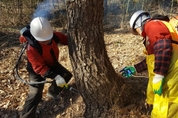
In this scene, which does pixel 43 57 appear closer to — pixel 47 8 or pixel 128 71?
pixel 128 71

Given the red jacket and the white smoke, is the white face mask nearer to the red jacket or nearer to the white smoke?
the red jacket

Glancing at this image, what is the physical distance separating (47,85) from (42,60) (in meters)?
1.01

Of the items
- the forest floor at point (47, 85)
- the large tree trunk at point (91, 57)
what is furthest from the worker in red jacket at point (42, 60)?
the large tree trunk at point (91, 57)

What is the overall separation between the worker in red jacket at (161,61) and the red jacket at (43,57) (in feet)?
3.74

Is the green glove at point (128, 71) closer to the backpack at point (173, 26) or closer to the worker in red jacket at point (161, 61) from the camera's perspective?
the worker in red jacket at point (161, 61)

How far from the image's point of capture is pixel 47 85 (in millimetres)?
4195

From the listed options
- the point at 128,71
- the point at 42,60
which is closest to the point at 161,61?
the point at 128,71

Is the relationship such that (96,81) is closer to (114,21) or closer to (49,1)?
(114,21)

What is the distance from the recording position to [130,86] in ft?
10.7

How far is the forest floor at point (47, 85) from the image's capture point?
349 cm

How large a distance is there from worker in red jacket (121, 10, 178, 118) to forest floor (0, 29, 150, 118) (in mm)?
465

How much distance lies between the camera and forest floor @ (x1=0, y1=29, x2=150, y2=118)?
3491mm

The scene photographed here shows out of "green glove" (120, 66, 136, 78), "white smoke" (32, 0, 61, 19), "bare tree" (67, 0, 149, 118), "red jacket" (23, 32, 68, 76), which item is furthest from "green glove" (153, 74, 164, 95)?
"white smoke" (32, 0, 61, 19)

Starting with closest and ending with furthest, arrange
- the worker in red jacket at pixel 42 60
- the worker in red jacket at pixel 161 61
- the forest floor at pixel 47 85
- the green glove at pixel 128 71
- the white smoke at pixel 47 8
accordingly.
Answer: the worker in red jacket at pixel 161 61, the worker in red jacket at pixel 42 60, the green glove at pixel 128 71, the forest floor at pixel 47 85, the white smoke at pixel 47 8
